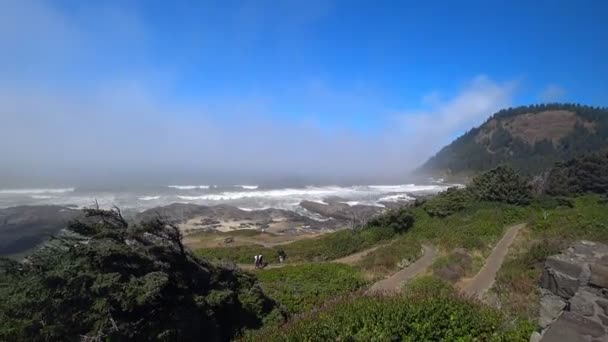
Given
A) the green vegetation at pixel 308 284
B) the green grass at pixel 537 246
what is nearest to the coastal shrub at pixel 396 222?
the green grass at pixel 537 246

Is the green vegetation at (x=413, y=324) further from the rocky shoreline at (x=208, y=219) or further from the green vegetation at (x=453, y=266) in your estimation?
the rocky shoreline at (x=208, y=219)

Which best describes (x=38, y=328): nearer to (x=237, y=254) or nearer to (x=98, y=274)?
(x=98, y=274)

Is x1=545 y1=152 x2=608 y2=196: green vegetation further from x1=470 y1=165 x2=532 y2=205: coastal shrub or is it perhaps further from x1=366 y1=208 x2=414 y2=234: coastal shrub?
x1=366 y1=208 x2=414 y2=234: coastal shrub

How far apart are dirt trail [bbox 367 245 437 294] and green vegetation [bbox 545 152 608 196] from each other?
2129 cm

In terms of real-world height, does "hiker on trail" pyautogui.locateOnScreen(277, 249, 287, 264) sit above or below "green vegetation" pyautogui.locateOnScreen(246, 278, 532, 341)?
below

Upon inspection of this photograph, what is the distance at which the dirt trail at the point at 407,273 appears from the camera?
12992 mm

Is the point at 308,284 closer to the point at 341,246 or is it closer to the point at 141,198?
the point at 341,246

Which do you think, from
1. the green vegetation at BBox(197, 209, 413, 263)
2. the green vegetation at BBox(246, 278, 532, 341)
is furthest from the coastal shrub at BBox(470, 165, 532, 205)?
the green vegetation at BBox(246, 278, 532, 341)

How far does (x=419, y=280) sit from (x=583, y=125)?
180m

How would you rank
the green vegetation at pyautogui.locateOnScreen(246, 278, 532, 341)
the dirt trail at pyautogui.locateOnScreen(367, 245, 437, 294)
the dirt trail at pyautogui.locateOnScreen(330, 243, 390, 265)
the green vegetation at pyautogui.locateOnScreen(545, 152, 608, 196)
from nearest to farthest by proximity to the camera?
1. the green vegetation at pyautogui.locateOnScreen(246, 278, 532, 341)
2. the dirt trail at pyautogui.locateOnScreen(367, 245, 437, 294)
3. the dirt trail at pyautogui.locateOnScreen(330, 243, 390, 265)
4. the green vegetation at pyautogui.locateOnScreen(545, 152, 608, 196)

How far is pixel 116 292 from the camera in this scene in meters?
6.90

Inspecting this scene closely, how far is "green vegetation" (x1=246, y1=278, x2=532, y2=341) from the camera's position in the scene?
18.9ft

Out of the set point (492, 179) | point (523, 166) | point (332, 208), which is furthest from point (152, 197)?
point (523, 166)

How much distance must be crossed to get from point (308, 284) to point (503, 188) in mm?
18270
